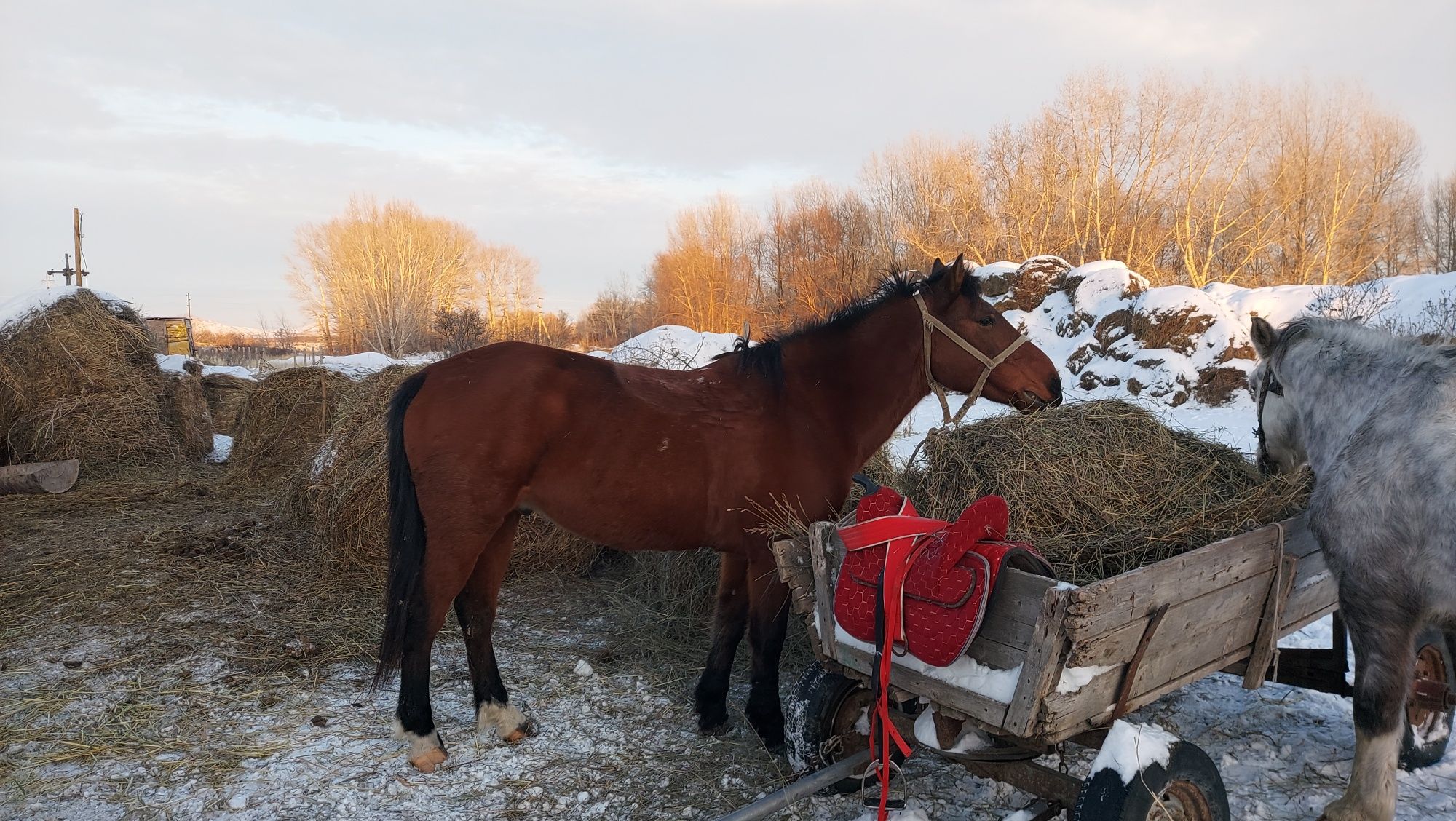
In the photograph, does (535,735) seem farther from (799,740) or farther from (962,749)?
(962,749)

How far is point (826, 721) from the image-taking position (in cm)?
276

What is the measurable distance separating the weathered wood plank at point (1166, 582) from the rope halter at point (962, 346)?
1.23 m

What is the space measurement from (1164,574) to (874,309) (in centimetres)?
177

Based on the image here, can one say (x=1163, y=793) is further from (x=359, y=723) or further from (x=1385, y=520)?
(x=359, y=723)

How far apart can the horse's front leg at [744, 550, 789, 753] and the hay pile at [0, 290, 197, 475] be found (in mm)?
9418

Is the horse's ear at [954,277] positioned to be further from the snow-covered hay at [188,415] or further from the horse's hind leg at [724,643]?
the snow-covered hay at [188,415]

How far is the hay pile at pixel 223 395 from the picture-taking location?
40.0 feet

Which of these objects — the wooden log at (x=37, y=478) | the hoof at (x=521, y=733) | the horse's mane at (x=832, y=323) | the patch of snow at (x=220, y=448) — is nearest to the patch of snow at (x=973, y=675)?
the horse's mane at (x=832, y=323)

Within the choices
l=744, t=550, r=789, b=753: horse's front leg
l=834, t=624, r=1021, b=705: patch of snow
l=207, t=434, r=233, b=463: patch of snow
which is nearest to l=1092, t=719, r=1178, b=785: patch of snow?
l=834, t=624, r=1021, b=705: patch of snow

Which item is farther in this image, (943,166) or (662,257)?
(662,257)

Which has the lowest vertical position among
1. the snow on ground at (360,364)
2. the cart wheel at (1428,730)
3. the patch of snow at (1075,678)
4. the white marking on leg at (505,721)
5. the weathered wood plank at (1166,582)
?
the white marking on leg at (505,721)

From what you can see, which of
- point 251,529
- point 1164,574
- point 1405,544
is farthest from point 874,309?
point 251,529

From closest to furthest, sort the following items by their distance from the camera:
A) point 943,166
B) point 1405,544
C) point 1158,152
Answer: point 1405,544 → point 1158,152 → point 943,166

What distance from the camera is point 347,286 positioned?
40250mm
